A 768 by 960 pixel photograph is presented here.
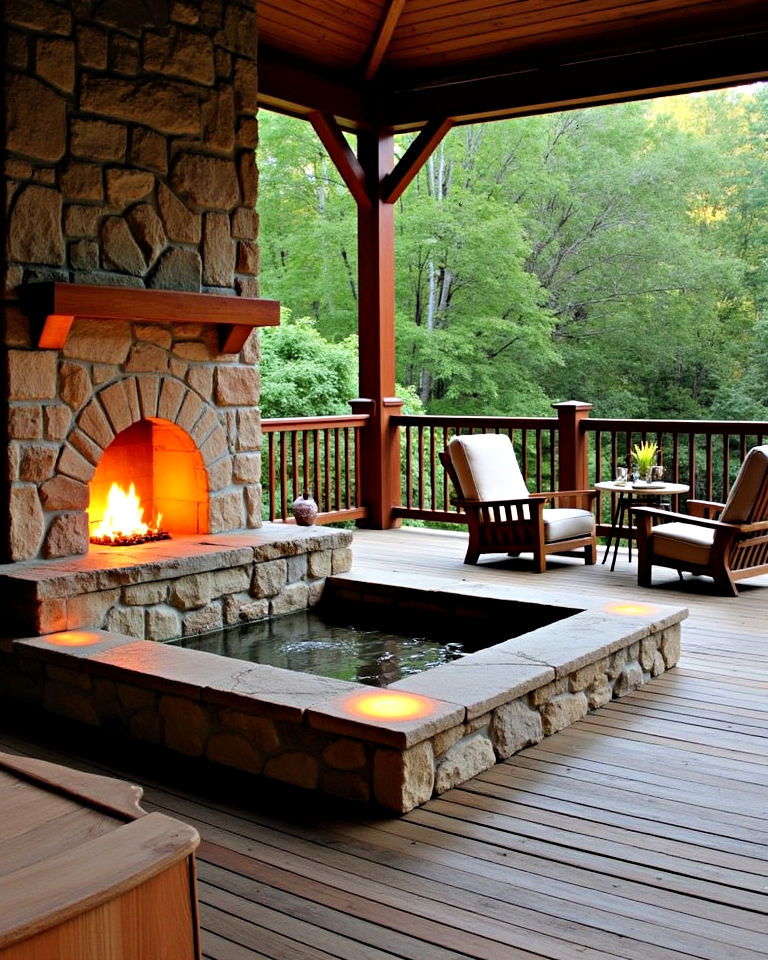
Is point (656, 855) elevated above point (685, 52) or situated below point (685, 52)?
below

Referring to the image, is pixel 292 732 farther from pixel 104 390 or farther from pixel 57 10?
pixel 57 10

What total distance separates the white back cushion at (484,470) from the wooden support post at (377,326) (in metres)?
1.66

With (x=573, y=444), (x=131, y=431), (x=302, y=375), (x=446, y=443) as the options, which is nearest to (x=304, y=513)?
(x=131, y=431)

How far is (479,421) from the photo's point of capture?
876 cm

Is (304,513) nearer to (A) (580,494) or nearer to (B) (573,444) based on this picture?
(A) (580,494)

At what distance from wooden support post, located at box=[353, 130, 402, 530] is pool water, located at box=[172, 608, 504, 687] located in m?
3.30

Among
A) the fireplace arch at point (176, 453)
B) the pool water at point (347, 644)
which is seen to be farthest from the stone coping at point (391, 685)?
Answer: the fireplace arch at point (176, 453)

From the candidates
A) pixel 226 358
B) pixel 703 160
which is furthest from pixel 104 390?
pixel 703 160

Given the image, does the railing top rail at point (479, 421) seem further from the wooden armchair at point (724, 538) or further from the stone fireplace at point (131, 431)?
the stone fireplace at point (131, 431)

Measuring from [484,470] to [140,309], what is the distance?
3043 millimetres

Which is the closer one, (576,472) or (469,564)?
(469,564)

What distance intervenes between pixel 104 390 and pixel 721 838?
3.63 meters

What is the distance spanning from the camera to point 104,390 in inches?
212

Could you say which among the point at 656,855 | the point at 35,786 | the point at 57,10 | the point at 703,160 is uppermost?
the point at 703,160
